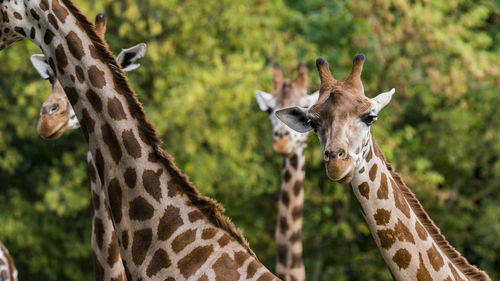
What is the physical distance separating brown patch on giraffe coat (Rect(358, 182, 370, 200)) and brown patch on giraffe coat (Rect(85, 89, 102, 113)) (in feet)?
4.68

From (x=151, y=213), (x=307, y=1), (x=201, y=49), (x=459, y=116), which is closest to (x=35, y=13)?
(x=151, y=213)

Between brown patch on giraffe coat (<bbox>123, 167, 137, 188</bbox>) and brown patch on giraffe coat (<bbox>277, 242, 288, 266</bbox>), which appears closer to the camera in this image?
brown patch on giraffe coat (<bbox>123, 167, 137, 188</bbox>)

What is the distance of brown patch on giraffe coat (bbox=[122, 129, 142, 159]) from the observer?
12.8 feet

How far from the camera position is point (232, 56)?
11664mm

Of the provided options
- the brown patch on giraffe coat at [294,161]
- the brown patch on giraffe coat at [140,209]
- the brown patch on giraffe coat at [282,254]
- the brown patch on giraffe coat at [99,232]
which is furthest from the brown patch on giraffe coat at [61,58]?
the brown patch on giraffe coat at [294,161]

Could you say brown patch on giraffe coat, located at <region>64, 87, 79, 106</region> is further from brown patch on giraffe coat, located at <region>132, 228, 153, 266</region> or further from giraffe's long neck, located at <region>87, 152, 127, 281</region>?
giraffe's long neck, located at <region>87, 152, 127, 281</region>

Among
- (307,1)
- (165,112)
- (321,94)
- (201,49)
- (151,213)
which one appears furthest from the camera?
(307,1)

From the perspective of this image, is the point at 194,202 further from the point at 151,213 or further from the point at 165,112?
the point at 165,112

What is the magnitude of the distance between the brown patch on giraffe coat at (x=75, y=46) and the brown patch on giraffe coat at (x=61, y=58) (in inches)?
1.8

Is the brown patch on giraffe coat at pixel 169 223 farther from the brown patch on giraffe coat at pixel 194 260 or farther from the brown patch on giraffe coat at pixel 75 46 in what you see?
the brown patch on giraffe coat at pixel 75 46

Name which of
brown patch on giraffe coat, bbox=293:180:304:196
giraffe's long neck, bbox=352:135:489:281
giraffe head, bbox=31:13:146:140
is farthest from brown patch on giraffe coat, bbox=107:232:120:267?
brown patch on giraffe coat, bbox=293:180:304:196

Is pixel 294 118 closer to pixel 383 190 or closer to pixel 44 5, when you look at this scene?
pixel 383 190

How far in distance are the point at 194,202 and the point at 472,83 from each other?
9.39 metres

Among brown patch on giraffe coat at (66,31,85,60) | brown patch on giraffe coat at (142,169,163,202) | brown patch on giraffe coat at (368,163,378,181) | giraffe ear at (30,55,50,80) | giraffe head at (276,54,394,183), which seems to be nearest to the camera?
brown patch on giraffe coat at (142,169,163,202)
